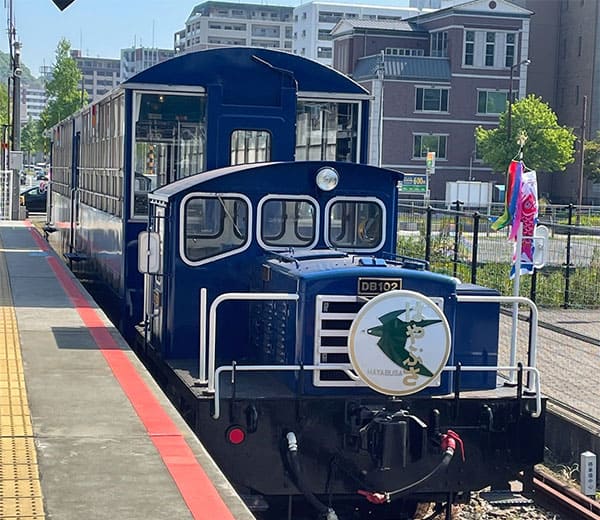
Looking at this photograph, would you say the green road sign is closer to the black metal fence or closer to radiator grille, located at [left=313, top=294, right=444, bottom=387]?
the black metal fence

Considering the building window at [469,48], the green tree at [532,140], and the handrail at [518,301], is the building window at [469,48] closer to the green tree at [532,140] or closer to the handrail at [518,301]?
the green tree at [532,140]

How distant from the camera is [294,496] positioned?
8328 millimetres

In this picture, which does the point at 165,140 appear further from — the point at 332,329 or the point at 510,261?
the point at 510,261

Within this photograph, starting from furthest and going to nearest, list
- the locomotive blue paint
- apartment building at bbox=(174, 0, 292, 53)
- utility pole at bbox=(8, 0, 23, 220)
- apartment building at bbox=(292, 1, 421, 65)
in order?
1. apartment building at bbox=(174, 0, 292, 53)
2. apartment building at bbox=(292, 1, 421, 65)
3. utility pole at bbox=(8, 0, 23, 220)
4. the locomotive blue paint

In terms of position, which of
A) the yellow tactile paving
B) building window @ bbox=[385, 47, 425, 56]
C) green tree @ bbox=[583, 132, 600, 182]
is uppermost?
building window @ bbox=[385, 47, 425, 56]

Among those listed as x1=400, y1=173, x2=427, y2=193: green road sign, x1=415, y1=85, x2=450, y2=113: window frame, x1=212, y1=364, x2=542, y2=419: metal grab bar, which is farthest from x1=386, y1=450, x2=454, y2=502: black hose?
x1=415, y1=85, x2=450, y2=113: window frame

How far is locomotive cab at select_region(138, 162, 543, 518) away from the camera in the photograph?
25.4 feet

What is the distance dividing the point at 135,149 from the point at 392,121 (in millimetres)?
55233

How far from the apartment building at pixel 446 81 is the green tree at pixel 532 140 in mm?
5082

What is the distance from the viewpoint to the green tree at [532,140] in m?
60.9

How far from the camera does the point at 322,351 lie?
798 centimetres

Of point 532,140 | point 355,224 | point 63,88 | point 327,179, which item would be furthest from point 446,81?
point 327,179

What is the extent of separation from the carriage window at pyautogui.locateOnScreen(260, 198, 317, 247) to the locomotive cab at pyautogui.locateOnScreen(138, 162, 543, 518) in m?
0.01

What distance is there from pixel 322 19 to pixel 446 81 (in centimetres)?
6634
